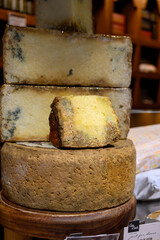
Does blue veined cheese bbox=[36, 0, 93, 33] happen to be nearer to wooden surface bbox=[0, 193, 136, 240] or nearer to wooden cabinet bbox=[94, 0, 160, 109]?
wooden surface bbox=[0, 193, 136, 240]

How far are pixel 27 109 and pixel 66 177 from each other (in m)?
0.31

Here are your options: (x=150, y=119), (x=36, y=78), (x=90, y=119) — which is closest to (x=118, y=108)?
(x=90, y=119)

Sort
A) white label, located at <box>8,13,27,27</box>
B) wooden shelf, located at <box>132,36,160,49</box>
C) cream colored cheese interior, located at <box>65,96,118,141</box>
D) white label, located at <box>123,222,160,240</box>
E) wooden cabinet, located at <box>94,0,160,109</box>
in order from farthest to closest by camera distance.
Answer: wooden shelf, located at <box>132,36,160,49</box>
wooden cabinet, located at <box>94,0,160,109</box>
white label, located at <box>8,13,27,27</box>
cream colored cheese interior, located at <box>65,96,118,141</box>
white label, located at <box>123,222,160,240</box>

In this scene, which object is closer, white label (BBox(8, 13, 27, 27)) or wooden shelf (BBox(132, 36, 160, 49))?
white label (BBox(8, 13, 27, 27))

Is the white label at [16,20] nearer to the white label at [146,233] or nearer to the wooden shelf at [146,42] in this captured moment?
the wooden shelf at [146,42]

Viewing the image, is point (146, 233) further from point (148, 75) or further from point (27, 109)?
point (148, 75)

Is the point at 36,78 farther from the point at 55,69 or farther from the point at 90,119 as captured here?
the point at 90,119

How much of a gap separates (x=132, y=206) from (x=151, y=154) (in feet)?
1.33

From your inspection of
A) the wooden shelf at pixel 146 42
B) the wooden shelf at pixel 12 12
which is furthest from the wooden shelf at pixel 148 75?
the wooden shelf at pixel 12 12

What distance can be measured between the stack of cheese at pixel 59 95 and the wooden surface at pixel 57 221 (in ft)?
0.09

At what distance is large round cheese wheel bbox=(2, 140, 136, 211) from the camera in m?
0.89

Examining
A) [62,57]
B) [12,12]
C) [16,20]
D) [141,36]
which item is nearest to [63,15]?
[62,57]

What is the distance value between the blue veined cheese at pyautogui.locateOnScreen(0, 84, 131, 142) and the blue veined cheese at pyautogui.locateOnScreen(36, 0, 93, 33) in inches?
9.4

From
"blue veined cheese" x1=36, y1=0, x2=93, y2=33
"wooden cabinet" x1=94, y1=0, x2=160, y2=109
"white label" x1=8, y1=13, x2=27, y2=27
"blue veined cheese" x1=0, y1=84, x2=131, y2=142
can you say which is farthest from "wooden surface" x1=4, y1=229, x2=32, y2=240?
"wooden cabinet" x1=94, y1=0, x2=160, y2=109
